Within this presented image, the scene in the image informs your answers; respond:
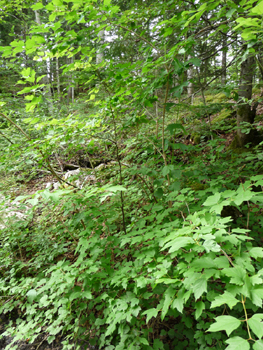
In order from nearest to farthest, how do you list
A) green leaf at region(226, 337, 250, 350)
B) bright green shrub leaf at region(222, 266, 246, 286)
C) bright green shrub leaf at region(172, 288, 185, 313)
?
1. green leaf at region(226, 337, 250, 350)
2. bright green shrub leaf at region(222, 266, 246, 286)
3. bright green shrub leaf at region(172, 288, 185, 313)

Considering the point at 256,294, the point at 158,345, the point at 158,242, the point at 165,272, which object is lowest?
the point at 158,345

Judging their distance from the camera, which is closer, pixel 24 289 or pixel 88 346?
pixel 88 346

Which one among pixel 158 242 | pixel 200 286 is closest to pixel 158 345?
pixel 158 242

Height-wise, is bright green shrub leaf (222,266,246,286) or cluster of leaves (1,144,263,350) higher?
bright green shrub leaf (222,266,246,286)

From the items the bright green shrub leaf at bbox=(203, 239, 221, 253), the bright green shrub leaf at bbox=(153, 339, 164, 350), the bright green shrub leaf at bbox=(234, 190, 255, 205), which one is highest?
the bright green shrub leaf at bbox=(234, 190, 255, 205)

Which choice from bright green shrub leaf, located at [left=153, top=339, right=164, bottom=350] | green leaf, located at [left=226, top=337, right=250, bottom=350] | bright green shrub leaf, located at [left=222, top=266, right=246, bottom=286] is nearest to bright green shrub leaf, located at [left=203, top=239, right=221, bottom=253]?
bright green shrub leaf, located at [left=222, top=266, right=246, bottom=286]

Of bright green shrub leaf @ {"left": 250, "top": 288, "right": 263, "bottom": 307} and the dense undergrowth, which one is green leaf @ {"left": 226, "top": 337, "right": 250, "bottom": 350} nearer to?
the dense undergrowth

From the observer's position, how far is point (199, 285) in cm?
91

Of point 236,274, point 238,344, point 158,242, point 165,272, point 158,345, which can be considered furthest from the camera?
point 158,345

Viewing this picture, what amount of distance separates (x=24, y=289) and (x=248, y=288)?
297 cm

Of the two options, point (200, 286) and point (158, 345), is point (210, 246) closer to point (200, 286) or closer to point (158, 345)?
point (200, 286)

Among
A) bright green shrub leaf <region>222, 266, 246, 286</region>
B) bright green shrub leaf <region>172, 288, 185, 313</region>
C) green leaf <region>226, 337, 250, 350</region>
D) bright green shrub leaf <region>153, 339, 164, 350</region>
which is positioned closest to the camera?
green leaf <region>226, 337, 250, 350</region>

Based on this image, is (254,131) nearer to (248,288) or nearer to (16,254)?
(248,288)

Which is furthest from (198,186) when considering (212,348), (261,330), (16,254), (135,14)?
(16,254)
